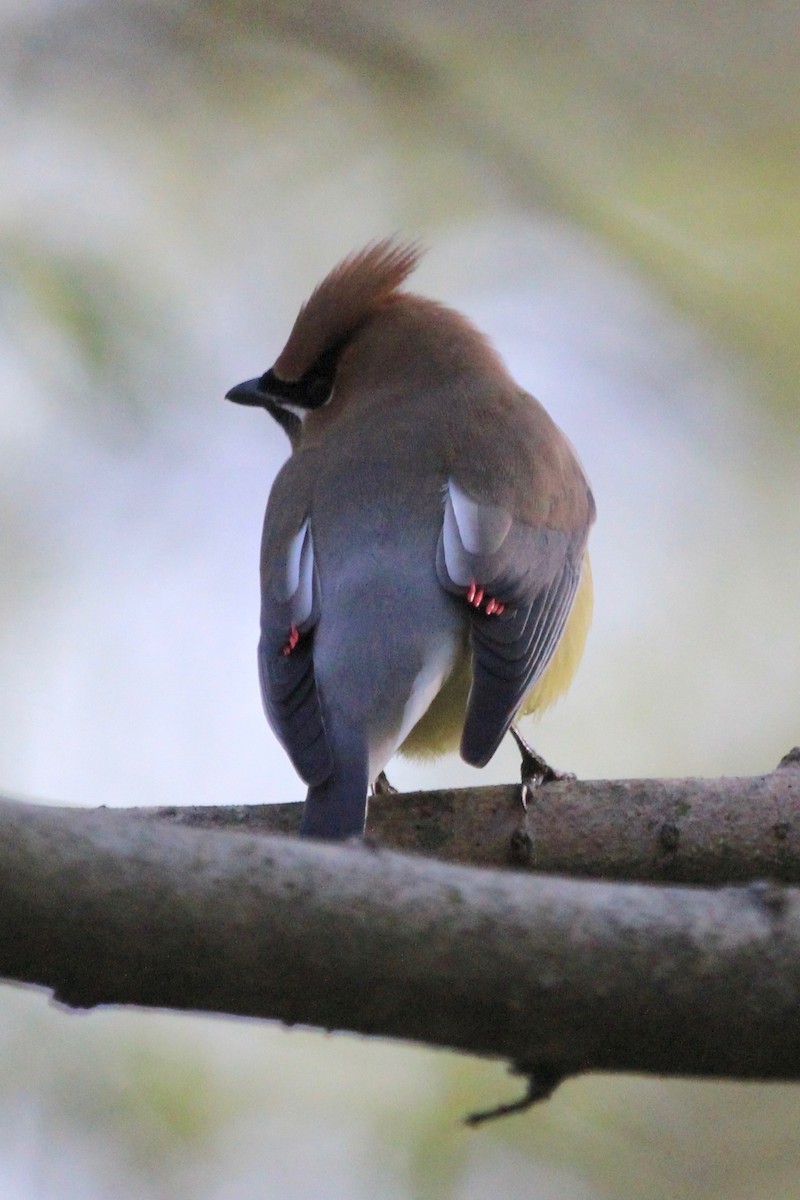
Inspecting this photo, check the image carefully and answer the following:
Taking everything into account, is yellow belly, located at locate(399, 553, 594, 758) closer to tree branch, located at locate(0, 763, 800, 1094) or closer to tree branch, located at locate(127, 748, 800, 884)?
tree branch, located at locate(127, 748, 800, 884)

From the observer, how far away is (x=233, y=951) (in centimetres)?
192

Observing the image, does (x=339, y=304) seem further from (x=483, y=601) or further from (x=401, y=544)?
(x=483, y=601)

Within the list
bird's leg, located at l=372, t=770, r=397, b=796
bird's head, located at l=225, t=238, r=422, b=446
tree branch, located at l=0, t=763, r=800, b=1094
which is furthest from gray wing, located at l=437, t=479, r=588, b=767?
tree branch, located at l=0, t=763, r=800, b=1094

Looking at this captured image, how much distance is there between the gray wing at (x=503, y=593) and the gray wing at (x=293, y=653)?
0.33m

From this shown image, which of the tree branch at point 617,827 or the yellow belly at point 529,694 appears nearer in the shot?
the tree branch at point 617,827

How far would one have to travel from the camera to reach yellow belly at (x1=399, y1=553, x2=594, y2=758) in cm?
404

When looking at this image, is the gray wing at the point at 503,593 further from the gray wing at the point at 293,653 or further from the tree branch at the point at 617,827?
the gray wing at the point at 293,653

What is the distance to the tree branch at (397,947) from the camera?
1.90 meters

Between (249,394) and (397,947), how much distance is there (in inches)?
130

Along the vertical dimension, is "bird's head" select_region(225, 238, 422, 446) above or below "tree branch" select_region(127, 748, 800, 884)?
above

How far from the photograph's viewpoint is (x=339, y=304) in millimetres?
5020

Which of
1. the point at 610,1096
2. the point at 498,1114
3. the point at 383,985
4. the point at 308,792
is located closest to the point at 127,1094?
the point at 610,1096

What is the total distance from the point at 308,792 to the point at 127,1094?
2003mm

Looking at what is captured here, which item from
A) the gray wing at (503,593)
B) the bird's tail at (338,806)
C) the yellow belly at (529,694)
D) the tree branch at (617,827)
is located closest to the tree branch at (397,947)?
the bird's tail at (338,806)
